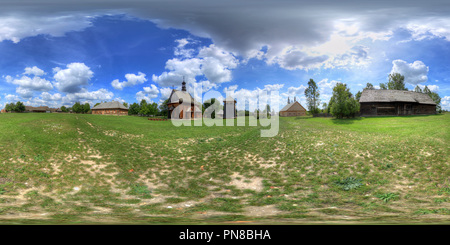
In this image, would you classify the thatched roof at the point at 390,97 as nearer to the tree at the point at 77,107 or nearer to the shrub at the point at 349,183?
the shrub at the point at 349,183

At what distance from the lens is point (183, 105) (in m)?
45.6

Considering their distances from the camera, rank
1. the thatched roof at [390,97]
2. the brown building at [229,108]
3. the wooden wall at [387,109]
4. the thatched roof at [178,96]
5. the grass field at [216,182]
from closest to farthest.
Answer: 1. the grass field at [216,182]
2. the wooden wall at [387,109]
3. the thatched roof at [390,97]
4. the brown building at [229,108]
5. the thatched roof at [178,96]

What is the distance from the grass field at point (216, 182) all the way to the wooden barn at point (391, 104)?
24896mm

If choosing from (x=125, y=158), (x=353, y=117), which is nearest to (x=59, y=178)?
(x=125, y=158)

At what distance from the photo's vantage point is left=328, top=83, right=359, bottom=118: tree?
2686 centimetres

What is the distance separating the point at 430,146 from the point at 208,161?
10.7 meters

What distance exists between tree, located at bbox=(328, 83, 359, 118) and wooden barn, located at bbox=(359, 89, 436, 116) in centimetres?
635

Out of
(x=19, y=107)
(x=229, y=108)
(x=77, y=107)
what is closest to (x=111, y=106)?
(x=77, y=107)

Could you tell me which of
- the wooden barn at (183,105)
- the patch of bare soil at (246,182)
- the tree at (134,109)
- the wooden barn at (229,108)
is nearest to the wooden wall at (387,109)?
the wooden barn at (229,108)

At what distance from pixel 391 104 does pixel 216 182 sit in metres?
37.8

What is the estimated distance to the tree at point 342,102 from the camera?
26856 millimetres

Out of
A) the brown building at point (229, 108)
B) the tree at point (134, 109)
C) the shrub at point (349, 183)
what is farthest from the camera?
the tree at point (134, 109)

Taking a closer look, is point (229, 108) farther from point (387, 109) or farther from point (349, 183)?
point (349, 183)

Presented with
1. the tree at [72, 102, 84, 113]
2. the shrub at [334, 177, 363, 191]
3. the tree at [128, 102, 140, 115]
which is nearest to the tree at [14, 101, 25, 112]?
the tree at [72, 102, 84, 113]
